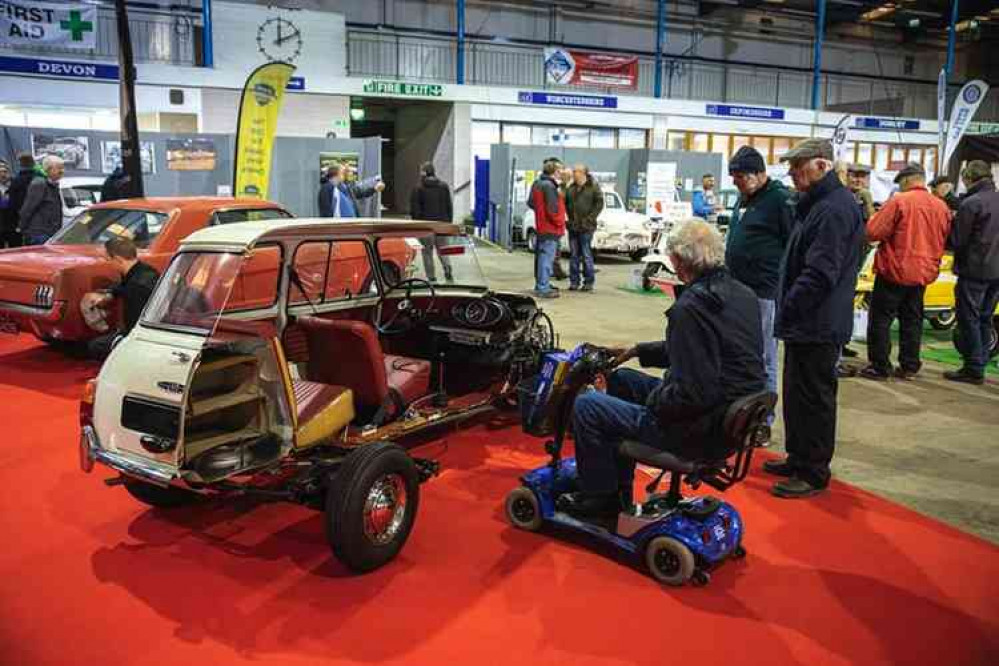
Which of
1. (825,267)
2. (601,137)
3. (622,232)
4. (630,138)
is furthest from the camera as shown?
(630,138)

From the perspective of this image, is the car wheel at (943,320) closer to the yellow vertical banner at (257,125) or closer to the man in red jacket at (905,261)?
the man in red jacket at (905,261)

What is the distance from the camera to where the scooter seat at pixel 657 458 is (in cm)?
330

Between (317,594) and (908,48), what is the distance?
31.7 metres

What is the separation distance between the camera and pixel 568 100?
21.6 meters

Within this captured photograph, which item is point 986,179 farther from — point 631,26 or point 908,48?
point 908,48

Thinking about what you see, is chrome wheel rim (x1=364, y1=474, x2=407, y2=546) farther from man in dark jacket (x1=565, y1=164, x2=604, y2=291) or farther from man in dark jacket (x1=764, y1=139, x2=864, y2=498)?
man in dark jacket (x1=565, y1=164, x2=604, y2=291)

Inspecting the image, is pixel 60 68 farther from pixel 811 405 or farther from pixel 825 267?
pixel 811 405

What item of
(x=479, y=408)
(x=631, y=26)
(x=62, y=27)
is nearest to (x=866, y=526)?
(x=479, y=408)

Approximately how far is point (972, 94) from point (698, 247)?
16.4 metres

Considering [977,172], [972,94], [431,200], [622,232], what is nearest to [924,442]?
[977,172]

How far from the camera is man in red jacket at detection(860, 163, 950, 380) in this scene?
21.4ft

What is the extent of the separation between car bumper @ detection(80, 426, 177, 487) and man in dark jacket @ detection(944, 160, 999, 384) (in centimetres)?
637

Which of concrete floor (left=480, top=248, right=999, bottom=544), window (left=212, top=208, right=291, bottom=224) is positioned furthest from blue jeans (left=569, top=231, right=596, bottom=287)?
window (left=212, top=208, right=291, bottom=224)

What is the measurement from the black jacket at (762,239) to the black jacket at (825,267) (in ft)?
1.66
